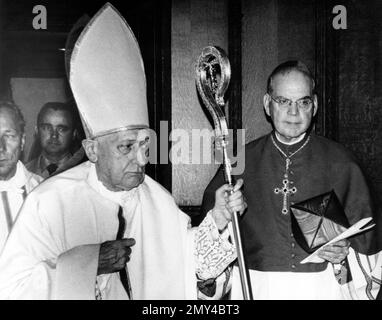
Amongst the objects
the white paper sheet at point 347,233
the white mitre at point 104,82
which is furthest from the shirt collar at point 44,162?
the white paper sheet at point 347,233

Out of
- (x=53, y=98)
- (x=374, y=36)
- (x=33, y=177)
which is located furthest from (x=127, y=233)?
(x=374, y=36)

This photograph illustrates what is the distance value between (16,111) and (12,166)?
25cm

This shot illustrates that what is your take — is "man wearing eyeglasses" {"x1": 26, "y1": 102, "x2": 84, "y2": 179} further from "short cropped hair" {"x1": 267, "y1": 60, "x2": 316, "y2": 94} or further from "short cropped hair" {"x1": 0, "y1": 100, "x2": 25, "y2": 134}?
"short cropped hair" {"x1": 267, "y1": 60, "x2": 316, "y2": 94}

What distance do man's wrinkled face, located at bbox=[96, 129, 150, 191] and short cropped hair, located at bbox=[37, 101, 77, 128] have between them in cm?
23

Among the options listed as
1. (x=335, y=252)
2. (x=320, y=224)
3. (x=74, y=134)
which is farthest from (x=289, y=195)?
(x=74, y=134)

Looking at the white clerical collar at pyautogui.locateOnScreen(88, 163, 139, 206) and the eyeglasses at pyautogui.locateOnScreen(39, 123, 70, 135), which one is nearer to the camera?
the white clerical collar at pyautogui.locateOnScreen(88, 163, 139, 206)

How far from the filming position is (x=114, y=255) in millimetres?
2857

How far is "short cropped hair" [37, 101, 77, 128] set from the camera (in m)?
3.00

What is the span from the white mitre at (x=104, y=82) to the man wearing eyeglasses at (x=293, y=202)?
534 mm

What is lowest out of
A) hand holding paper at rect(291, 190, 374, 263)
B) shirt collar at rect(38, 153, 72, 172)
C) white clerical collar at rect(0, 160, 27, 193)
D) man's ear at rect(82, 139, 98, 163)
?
hand holding paper at rect(291, 190, 374, 263)

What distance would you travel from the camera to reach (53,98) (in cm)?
302

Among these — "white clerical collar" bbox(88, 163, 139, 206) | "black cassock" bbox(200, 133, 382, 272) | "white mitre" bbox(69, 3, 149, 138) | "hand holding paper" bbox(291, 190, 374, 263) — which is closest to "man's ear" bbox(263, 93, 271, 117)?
"black cassock" bbox(200, 133, 382, 272)

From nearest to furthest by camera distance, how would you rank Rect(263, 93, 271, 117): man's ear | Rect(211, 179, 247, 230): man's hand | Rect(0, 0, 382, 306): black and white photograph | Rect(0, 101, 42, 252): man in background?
Rect(211, 179, 247, 230): man's hand
Rect(0, 0, 382, 306): black and white photograph
Rect(0, 101, 42, 252): man in background
Rect(263, 93, 271, 117): man's ear
